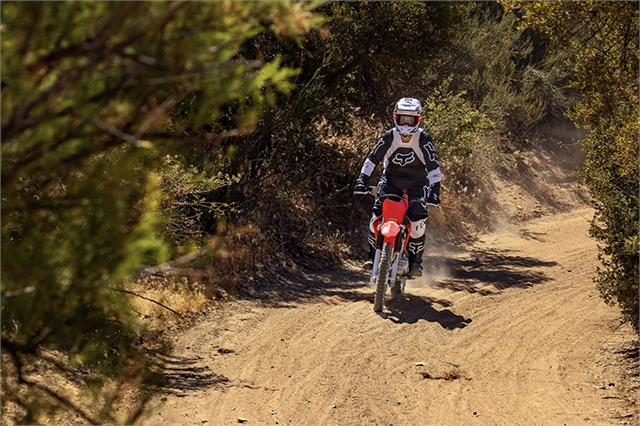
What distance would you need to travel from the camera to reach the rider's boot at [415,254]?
460 inches

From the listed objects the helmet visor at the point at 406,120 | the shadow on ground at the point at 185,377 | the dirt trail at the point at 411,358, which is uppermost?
the helmet visor at the point at 406,120

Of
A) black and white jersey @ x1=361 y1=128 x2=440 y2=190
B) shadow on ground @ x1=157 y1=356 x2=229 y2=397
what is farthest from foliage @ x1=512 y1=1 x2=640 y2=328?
shadow on ground @ x1=157 y1=356 x2=229 y2=397

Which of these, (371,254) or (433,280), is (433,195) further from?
(433,280)

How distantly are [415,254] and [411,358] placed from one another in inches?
97.2

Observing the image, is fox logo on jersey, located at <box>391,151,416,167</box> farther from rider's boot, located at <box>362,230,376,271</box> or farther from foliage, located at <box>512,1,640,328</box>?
foliage, located at <box>512,1,640,328</box>

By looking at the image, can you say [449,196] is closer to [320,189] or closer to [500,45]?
[320,189]

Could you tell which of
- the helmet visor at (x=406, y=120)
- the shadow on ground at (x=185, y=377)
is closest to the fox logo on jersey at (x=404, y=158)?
the helmet visor at (x=406, y=120)

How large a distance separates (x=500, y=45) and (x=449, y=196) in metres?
7.00

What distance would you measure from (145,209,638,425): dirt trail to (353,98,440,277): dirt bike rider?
99 centimetres

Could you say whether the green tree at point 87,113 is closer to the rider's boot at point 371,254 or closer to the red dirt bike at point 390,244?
the red dirt bike at point 390,244

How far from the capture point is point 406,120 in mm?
11492

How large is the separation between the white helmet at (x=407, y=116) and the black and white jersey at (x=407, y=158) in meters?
0.10

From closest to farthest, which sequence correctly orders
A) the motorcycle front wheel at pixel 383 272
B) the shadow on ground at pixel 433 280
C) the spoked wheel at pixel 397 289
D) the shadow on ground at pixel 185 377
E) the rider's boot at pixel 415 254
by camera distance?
the shadow on ground at pixel 185 377 → the motorcycle front wheel at pixel 383 272 → the rider's boot at pixel 415 254 → the spoked wheel at pixel 397 289 → the shadow on ground at pixel 433 280

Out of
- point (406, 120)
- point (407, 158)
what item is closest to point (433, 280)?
point (407, 158)
